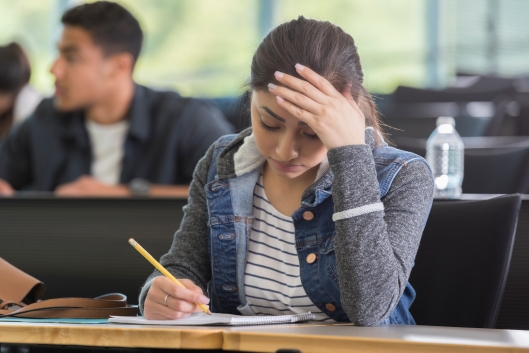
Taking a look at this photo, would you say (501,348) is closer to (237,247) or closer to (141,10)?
(237,247)

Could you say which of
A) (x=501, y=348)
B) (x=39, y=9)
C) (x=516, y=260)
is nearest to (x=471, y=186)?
(x=516, y=260)

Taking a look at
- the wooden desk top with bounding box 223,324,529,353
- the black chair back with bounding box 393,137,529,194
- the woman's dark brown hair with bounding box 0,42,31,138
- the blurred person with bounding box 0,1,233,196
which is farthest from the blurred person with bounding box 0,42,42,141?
the wooden desk top with bounding box 223,324,529,353

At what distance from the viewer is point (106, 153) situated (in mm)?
3113

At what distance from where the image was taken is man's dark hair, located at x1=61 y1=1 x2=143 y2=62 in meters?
3.18

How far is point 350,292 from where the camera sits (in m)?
1.28

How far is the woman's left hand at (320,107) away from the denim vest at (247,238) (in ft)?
0.45

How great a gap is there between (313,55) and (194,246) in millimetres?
476

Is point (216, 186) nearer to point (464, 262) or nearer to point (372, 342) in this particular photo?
point (464, 262)

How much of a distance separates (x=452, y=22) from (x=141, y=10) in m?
2.75

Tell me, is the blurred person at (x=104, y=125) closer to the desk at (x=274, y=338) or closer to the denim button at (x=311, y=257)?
the denim button at (x=311, y=257)

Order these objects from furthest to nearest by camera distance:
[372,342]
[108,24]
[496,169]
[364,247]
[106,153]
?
[108,24], [106,153], [496,169], [364,247], [372,342]

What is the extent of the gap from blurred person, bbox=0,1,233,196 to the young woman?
4.57 ft

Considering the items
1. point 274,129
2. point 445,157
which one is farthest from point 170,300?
point 445,157

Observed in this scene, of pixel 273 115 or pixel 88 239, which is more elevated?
pixel 273 115
